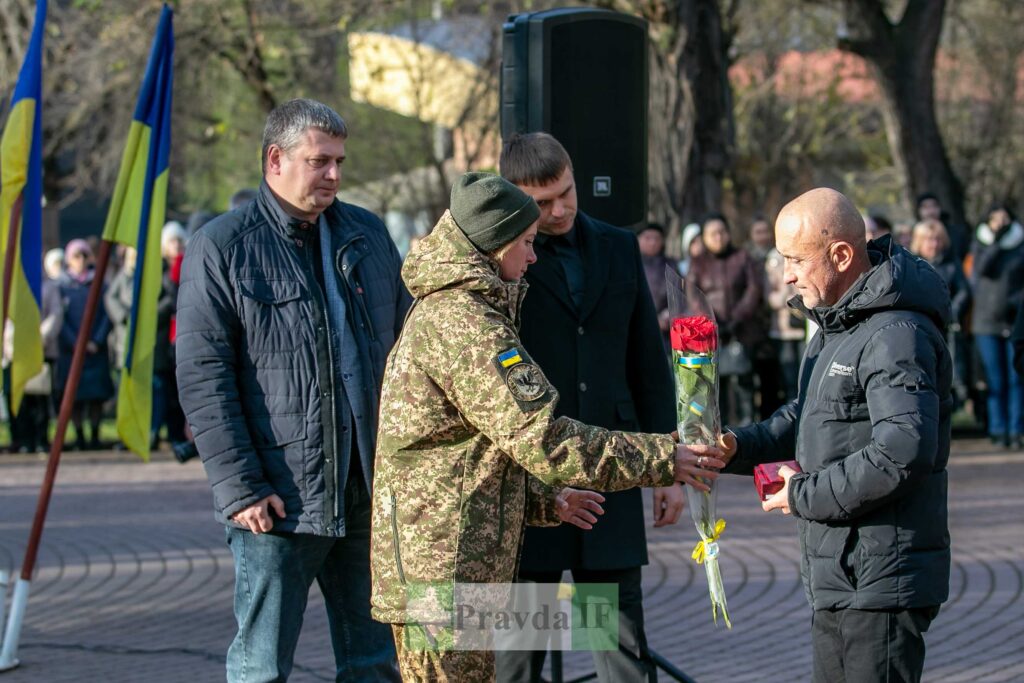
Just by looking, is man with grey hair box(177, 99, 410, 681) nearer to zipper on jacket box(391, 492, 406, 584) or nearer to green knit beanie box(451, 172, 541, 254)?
zipper on jacket box(391, 492, 406, 584)

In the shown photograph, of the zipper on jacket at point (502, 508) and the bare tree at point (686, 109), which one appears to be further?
the bare tree at point (686, 109)

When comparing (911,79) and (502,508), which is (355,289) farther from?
(911,79)

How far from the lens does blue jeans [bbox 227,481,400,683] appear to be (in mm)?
4395

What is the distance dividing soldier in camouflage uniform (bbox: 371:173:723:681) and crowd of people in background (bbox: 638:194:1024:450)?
8504 millimetres

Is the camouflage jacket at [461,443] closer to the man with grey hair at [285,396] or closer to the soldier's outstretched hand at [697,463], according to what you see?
the soldier's outstretched hand at [697,463]

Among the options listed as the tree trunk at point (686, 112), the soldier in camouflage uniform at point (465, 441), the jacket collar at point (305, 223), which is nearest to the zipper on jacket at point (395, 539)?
the soldier in camouflage uniform at point (465, 441)

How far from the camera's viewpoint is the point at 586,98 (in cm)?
594

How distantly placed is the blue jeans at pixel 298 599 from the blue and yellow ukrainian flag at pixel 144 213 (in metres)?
2.16

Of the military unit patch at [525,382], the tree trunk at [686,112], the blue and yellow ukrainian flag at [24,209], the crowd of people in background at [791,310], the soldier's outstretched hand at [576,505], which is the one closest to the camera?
the military unit patch at [525,382]

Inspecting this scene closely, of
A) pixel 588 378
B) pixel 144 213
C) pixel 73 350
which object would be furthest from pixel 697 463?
pixel 73 350

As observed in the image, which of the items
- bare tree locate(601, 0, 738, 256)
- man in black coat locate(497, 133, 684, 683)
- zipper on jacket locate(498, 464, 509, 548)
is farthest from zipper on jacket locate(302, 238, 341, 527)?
bare tree locate(601, 0, 738, 256)

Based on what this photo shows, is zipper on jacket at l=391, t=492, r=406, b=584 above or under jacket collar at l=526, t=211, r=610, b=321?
under

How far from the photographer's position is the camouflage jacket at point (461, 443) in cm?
345

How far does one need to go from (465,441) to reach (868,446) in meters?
0.95
